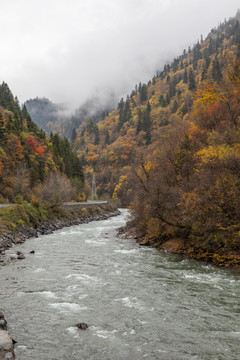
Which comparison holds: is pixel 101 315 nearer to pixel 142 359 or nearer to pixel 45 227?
pixel 142 359

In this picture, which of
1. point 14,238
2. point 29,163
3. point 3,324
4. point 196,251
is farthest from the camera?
point 29,163

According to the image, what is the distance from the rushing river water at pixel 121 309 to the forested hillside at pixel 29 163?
32006 mm

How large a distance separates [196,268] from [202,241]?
15.7 ft

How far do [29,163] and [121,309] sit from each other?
55604 millimetres

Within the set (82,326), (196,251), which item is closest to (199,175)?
(196,251)

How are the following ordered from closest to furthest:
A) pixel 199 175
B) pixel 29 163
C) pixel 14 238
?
pixel 199 175
pixel 14 238
pixel 29 163

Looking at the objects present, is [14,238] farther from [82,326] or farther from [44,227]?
[82,326]

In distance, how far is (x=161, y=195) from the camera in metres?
25.5

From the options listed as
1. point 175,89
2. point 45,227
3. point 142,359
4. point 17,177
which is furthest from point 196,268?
point 175,89

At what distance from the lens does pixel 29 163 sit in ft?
202

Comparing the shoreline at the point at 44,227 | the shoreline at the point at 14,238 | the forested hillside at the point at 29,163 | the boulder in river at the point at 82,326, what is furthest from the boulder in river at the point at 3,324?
the forested hillside at the point at 29,163

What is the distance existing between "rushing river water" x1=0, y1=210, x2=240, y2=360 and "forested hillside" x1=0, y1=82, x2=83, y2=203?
1260 inches

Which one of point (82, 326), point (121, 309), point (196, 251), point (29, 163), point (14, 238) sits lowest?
point (196, 251)

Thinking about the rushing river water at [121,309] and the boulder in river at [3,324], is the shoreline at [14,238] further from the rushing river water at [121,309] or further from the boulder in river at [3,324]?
the rushing river water at [121,309]
